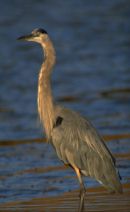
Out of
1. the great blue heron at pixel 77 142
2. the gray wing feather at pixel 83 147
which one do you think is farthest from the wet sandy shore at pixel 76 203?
the gray wing feather at pixel 83 147

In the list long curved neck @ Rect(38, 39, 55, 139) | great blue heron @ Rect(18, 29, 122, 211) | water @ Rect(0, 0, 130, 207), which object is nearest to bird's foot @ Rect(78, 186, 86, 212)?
great blue heron @ Rect(18, 29, 122, 211)

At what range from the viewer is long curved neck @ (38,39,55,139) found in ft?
32.9

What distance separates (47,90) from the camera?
10062mm

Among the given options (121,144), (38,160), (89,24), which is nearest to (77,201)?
(38,160)

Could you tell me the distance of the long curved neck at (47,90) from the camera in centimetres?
1003

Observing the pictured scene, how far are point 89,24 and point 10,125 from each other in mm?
8917

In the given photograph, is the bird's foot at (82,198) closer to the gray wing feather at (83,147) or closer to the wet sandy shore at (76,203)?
the wet sandy shore at (76,203)

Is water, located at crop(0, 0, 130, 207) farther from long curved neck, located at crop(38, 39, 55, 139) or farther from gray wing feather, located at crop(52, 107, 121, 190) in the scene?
long curved neck, located at crop(38, 39, 55, 139)

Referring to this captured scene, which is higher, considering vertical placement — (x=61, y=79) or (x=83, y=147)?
(x=83, y=147)

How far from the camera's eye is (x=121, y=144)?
42.7ft

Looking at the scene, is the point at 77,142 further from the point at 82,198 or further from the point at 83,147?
the point at 82,198

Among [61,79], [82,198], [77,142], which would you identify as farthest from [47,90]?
[61,79]

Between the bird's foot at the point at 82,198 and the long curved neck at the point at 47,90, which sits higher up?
the long curved neck at the point at 47,90

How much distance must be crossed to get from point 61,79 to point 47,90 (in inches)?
345
